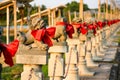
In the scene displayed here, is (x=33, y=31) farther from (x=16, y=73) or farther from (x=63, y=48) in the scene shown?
(x=16, y=73)

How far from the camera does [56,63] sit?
23.9ft

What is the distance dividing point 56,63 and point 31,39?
1.60 meters

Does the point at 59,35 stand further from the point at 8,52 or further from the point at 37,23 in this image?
the point at 8,52

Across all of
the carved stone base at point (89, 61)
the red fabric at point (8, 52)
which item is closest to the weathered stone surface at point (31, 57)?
the red fabric at point (8, 52)

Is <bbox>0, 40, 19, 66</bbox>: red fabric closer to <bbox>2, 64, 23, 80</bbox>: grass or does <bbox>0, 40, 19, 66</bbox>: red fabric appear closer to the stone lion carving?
the stone lion carving

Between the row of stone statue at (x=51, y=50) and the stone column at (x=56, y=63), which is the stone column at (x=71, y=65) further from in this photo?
the stone column at (x=56, y=63)

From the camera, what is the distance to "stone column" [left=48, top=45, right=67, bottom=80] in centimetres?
717

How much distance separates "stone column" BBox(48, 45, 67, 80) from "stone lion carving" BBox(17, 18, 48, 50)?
127 cm

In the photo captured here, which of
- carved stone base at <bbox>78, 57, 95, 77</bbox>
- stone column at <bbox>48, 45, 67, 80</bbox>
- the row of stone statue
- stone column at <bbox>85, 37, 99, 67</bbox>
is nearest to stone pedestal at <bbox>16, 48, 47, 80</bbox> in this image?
the row of stone statue

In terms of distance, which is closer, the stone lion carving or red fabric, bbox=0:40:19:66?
red fabric, bbox=0:40:19:66

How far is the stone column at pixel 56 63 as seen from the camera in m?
7.17

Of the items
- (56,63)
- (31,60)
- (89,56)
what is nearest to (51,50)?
(56,63)

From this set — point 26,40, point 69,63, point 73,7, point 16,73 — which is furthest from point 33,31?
point 73,7

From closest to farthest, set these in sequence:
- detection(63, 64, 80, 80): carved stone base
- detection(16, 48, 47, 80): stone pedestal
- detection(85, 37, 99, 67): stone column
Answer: detection(16, 48, 47, 80): stone pedestal, detection(63, 64, 80, 80): carved stone base, detection(85, 37, 99, 67): stone column
